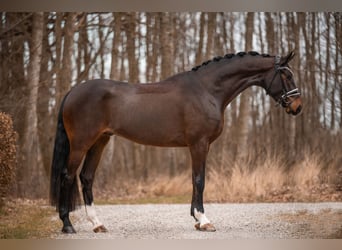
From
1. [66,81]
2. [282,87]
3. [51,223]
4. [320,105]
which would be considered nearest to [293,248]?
[282,87]

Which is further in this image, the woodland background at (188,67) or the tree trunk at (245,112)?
the tree trunk at (245,112)

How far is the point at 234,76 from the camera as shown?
5227mm

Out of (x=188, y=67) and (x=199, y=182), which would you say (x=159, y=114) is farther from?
(x=188, y=67)

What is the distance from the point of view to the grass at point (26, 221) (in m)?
5.52

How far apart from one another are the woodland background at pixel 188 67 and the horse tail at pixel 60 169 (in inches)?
116

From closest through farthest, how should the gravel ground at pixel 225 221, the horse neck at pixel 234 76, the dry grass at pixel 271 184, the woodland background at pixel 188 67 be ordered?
the gravel ground at pixel 225 221
the horse neck at pixel 234 76
the dry grass at pixel 271 184
the woodland background at pixel 188 67

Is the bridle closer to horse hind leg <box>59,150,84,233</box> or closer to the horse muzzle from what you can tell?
the horse muzzle

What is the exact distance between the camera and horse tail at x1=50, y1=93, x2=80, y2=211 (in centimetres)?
504

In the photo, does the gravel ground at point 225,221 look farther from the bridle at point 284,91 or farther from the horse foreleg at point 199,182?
the bridle at point 284,91

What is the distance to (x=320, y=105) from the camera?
890cm

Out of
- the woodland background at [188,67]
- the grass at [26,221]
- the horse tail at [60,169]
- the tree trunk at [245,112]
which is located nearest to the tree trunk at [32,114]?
the woodland background at [188,67]

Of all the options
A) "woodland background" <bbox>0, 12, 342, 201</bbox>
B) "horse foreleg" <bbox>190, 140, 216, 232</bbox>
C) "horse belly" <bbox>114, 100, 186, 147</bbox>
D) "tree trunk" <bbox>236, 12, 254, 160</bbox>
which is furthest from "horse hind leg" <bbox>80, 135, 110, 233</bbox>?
"tree trunk" <bbox>236, 12, 254, 160</bbox>
